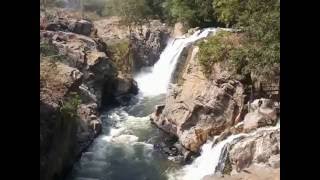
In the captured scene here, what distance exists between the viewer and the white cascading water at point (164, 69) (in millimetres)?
11945

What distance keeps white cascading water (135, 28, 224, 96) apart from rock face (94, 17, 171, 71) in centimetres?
40

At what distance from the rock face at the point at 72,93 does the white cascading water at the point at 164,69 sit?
0.49 metres

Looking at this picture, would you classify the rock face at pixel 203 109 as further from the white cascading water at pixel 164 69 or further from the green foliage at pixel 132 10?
the green foliage at pixel 132 10

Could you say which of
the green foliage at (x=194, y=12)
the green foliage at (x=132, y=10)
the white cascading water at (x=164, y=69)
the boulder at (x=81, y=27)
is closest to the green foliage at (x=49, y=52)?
the boulder at (x=81, y=27)

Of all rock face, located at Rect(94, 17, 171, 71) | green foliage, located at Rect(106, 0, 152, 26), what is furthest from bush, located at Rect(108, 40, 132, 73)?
green foliage, located at Rect(106, 0, 152, 26)

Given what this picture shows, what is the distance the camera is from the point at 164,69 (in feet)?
42.4

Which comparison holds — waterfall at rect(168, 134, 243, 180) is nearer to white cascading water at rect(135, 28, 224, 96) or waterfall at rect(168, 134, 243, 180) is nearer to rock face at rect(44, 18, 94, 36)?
white cascading water at rect(135, 28, 224, 96)

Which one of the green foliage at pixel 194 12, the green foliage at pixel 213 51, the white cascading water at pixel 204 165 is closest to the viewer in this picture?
the white cascading water at pixel 204 165

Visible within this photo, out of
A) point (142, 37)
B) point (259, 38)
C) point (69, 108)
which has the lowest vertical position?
point (69, 108)

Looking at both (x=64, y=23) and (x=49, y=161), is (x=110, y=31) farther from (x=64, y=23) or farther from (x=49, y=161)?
(x=49, y=161)

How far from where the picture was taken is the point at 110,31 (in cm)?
1489

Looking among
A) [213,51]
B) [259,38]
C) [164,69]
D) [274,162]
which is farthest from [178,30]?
[274,162]

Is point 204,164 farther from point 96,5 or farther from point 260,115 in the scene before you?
point 96,5

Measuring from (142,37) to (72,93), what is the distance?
642 centimetres
